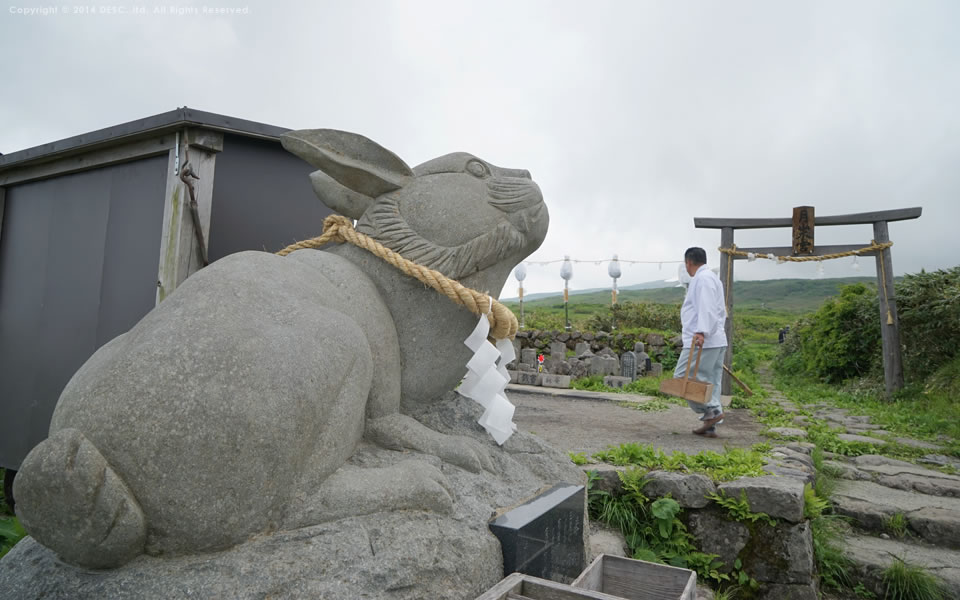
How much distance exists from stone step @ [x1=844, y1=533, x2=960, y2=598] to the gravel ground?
3.58 ft

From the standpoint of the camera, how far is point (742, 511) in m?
3.02

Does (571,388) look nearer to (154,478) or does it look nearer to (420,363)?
(420,363)

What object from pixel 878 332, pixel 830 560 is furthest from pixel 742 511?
pixel 878 332

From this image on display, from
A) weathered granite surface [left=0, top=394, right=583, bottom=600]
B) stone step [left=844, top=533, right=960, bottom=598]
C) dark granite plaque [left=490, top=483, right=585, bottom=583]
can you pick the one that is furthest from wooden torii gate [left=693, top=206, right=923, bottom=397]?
weathered granite surface [left=0, top=394, right=583, bottom=600]

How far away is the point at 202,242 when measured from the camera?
10.6 ft

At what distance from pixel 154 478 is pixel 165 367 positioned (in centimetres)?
24

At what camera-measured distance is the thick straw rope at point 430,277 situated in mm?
2057

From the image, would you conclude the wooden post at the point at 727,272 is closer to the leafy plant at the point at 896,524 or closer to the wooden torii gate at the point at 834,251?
the wooden torii gate at the point at 834,251

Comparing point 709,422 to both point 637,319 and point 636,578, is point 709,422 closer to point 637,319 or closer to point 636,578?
point 636,578

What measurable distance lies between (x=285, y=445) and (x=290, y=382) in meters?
0.15

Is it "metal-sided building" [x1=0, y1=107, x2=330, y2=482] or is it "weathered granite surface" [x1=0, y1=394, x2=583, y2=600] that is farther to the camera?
"metal-sided building" [x1=0, y1=107, x2=330, y2=482]

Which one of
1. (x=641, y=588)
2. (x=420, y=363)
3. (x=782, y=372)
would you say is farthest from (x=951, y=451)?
(x=782, y=372)

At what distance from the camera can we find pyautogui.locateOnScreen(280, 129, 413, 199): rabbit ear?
2.09m

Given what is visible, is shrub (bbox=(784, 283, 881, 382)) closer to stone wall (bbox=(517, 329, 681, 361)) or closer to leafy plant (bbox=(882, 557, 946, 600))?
stone wall (bbox=(517, 329, 681, 361))
